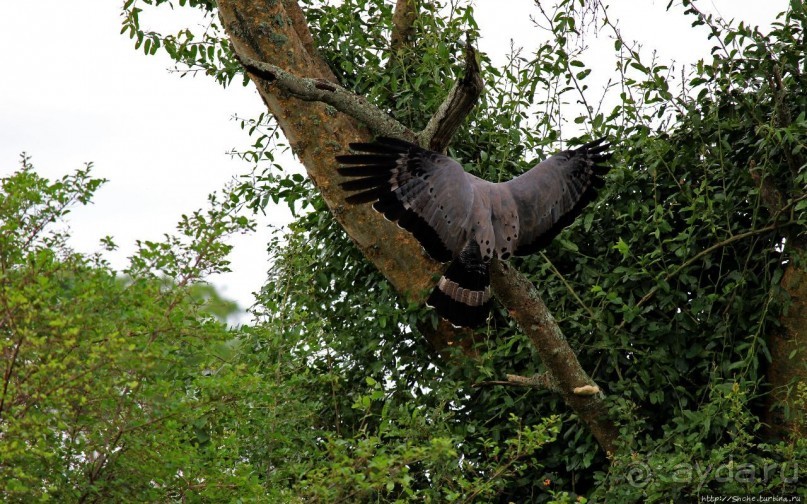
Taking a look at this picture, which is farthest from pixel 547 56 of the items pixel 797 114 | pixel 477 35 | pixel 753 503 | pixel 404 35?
pixel 753 503

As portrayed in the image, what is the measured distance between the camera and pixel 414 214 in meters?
3.94

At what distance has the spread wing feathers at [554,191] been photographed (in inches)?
167

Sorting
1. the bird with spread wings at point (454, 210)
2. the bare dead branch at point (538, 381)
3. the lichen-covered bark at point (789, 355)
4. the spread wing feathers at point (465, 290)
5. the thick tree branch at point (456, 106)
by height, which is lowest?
the lichen-covered bark at point (789, 355)

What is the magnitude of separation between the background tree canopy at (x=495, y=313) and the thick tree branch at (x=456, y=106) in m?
0.11

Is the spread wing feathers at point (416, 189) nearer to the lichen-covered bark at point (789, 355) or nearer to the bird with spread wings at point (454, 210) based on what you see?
the bird with spread wings at point (454, 210)

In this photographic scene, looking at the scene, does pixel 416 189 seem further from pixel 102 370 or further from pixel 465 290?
pixel 102 370

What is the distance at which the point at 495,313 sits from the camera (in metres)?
4.82

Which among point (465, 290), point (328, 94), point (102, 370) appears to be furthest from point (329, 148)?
point (102, 370)

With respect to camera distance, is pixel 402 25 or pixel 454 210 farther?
pixel 402 25

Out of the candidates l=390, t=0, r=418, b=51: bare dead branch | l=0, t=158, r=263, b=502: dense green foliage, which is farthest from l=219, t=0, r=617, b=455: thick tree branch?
l=0, t=158, r=263, b=502: dense green foliage

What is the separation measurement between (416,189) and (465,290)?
46 cm

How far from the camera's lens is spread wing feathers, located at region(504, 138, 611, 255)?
4230 mm

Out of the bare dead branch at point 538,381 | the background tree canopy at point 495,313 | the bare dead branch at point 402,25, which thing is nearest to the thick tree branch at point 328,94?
the background tree canopy at point 495,313

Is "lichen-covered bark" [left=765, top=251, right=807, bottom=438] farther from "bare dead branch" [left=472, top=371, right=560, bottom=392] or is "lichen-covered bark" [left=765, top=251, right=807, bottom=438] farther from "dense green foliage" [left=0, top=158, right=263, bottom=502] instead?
"dense green foliage" [left=0, top=158, right=263, bottom=502]
